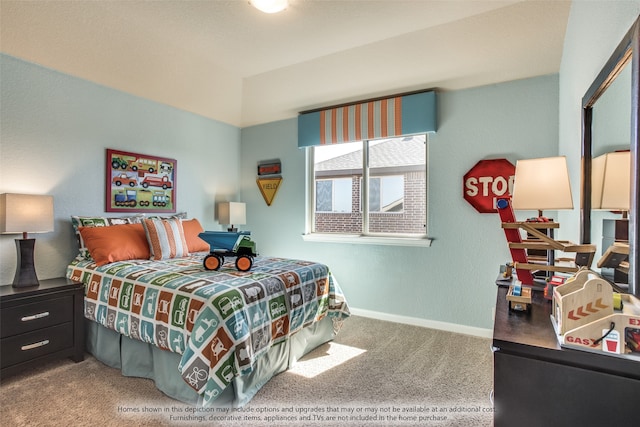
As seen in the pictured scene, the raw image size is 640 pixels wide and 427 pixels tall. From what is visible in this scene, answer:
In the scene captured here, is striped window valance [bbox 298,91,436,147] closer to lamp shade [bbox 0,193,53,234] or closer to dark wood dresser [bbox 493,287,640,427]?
lamp shade [bbox 0,193,53,234]

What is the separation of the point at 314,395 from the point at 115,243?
6.68ft

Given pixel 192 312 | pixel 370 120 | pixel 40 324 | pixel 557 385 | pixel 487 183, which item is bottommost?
pixel 40 324

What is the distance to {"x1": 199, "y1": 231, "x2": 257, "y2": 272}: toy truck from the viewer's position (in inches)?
95.1

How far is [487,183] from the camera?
9.71 feet

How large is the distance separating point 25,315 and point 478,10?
12.7ft

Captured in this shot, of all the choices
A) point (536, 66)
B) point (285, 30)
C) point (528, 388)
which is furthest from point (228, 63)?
point (528, 388)

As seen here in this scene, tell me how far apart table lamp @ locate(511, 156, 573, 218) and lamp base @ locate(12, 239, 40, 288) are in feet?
10.8

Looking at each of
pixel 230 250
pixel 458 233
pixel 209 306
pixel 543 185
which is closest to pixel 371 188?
pixel 458 233

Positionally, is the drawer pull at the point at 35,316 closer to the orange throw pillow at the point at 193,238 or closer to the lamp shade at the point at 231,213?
the orange throw pillow at the point at 193,238

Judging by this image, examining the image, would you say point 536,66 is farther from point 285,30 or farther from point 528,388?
point 528,388

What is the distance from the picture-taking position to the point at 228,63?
3.33m

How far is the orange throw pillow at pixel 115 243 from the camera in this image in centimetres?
264

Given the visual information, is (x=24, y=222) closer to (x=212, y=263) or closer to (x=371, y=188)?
(x=212, y=263)

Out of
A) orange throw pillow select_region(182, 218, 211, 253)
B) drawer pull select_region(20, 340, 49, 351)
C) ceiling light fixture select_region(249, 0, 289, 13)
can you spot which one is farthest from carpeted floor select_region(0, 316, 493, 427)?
ceiling light fixture select_region(249, 0, 289, 13)
